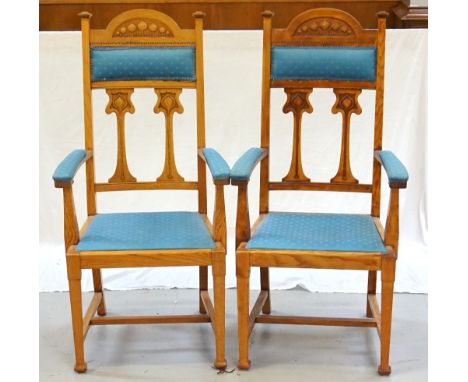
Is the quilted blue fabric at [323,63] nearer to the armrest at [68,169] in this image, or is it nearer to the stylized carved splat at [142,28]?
the stylized carved splat at [142,28]

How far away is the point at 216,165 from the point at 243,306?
435 millimetres

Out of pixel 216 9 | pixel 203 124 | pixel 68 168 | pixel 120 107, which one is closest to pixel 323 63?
pixel 203 124

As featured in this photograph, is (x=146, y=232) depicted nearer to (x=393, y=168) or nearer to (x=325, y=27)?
(x=393, y=168)

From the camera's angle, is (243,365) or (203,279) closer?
(243,365)

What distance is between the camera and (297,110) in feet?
9.06

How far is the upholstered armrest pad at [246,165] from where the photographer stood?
2.39 metres

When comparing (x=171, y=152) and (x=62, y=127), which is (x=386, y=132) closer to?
(x=171, y=152)

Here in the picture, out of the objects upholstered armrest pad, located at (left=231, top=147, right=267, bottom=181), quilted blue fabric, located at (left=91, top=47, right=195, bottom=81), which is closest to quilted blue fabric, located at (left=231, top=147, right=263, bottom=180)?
upholstered armrest pad, located at (left=231, top=147, right=267, bottom=181)

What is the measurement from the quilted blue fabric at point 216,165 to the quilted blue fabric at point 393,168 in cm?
47

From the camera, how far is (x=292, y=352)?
2672 millimetres

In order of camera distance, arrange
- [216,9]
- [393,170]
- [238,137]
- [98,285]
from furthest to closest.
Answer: [216,9], [238,137], [98,285], [393,170]

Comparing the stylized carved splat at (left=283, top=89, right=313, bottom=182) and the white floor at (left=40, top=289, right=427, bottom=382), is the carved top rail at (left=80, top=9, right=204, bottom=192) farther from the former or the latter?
the white floor at (left=40, top=289, right=427, bottom=382)

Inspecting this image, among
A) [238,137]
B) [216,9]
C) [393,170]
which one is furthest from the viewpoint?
[216,9]

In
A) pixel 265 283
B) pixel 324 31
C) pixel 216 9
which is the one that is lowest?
pixel 265 283
